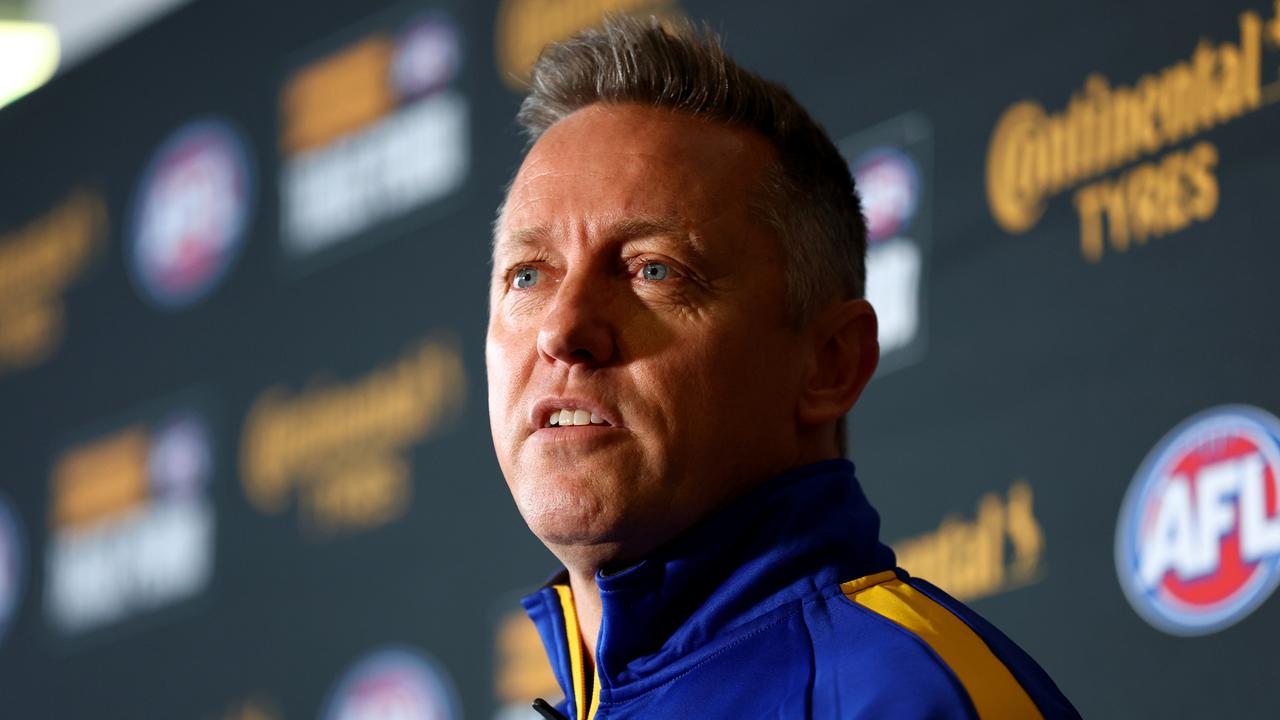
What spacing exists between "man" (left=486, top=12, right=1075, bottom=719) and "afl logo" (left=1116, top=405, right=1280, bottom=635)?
0.49 metres

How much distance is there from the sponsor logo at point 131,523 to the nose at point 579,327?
1.89m

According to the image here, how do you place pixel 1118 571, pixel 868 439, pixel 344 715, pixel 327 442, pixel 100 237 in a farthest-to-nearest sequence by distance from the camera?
pixel 100 237, pixel 327 442, pixel 344 715, pixel 868 439, pixel 1118 571

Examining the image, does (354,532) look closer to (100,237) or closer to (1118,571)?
(100,237)

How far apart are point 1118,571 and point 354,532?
1.34m

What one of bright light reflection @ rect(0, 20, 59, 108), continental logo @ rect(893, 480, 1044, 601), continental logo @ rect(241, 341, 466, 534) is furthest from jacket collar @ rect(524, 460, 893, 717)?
bright light reflection @ rect(0, 20, 59, 108)

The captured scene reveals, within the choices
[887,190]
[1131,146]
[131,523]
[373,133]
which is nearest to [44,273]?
[131,523]

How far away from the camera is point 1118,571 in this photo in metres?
1.62

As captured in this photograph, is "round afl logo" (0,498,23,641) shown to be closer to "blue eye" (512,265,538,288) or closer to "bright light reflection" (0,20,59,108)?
"bright light reflection" (0,20,59,108)

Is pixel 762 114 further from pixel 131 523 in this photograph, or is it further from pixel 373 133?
pixel 131 523

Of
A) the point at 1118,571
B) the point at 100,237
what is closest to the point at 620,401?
the point at 1118,571

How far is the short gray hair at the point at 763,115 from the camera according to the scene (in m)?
1.17

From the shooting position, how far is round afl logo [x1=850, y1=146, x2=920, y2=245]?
1.91m

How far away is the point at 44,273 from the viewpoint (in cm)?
342

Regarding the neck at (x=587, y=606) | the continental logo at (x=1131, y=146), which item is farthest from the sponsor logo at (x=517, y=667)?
the neck at (x=587, y=606)
